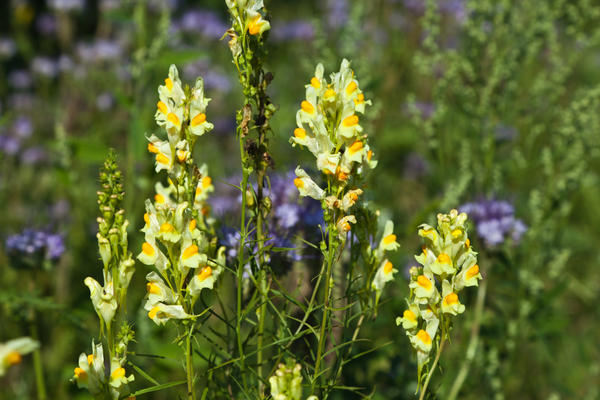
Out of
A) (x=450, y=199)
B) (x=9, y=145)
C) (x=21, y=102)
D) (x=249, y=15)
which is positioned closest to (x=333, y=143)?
(x=249, y=15)

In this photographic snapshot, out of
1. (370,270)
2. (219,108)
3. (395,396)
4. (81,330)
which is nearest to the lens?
(370,270)

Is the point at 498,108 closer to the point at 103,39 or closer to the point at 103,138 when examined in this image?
the point at 103,138

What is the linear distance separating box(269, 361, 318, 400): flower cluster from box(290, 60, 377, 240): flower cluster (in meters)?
0.23

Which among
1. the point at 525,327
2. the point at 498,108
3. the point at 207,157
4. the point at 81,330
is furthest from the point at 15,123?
the point at 525,327

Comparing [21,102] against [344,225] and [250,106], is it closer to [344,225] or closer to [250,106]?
[250,106]

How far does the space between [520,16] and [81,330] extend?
201 centimetres

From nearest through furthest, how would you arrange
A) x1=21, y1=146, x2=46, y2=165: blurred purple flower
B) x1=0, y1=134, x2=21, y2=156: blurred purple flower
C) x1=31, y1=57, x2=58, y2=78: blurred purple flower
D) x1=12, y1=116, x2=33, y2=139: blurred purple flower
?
x1=0, y1=134, x2=21, y2=156: blurred purple flower → x1=21, y1=146, x2=46, y2=165: blurred purple flower → x1=12, y1=116, x2=33, y2=139: blurred purple flower → x1=31, y1=57, x2=58, y2=78: blurred purple flower

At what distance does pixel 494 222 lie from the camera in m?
1.81

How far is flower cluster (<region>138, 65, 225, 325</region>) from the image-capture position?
95 cm

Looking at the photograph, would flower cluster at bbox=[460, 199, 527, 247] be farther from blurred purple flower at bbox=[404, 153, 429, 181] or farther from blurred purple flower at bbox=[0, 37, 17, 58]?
blurred purple flower at bbox=[0, 37, 17, 58]

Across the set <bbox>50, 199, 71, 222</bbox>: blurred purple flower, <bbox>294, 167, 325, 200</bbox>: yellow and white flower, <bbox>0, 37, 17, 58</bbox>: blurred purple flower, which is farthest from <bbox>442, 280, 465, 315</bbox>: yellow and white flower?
<bbox>0, 37, 17, 58</bbox>: blurred purple flower

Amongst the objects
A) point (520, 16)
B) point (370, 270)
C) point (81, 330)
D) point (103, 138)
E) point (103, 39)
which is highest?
point (103, 39)

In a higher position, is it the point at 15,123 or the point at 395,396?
the point at 15,123

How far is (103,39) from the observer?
12.0 ft
